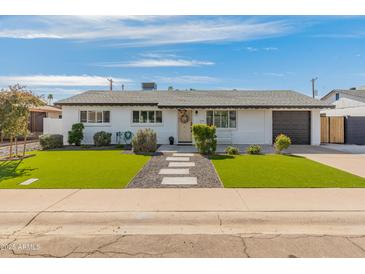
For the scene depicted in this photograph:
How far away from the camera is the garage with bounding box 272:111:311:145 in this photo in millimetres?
17984

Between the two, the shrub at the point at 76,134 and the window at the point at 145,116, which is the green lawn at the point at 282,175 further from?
the shrub at the point at 76,134

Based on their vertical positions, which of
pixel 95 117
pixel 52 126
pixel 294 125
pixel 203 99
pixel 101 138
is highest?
pixel 203 99

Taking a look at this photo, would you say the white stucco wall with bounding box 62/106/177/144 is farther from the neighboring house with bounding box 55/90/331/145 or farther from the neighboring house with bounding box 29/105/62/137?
the neighboring house with bounding box 29/105/62/137

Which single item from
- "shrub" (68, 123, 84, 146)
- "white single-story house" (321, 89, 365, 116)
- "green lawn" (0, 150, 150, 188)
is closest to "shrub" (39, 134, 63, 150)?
"shrub" (68, 123, 84, 146)

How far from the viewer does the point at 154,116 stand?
60.0 feet

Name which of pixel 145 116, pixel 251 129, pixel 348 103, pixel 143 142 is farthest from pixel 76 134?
pixel 348 103

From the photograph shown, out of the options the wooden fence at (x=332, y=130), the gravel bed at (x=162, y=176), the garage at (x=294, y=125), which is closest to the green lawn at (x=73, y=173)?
the gravel bed at (x=162, y=176)

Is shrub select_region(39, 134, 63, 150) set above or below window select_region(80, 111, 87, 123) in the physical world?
below

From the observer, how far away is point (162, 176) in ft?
27.1

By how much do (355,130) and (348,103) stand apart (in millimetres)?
7728

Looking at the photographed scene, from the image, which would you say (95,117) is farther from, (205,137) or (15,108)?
(205,137)

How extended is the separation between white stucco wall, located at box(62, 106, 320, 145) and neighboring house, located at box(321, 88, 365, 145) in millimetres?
2873

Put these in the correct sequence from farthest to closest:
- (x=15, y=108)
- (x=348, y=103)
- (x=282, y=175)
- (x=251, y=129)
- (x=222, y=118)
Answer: (x=348, y=103) → (x=222, y=118) → (x=251, y=129) → (x=15, y=108) → (x=282, y=175)

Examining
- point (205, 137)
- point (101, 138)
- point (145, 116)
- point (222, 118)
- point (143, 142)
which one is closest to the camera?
point (205, 137)
